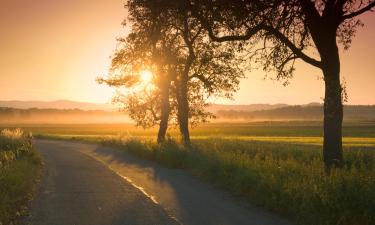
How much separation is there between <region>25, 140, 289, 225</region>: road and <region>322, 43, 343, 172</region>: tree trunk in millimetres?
5103

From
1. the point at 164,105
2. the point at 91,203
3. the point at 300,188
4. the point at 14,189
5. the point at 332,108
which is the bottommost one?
the point at 91,203

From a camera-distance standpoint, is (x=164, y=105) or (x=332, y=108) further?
(x=164, y=105)

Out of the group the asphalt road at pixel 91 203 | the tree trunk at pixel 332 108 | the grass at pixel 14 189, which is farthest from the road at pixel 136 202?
the tree trunk at pixel 332 108

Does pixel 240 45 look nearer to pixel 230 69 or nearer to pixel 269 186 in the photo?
pixel 269 186

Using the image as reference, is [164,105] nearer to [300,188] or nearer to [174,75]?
[174,75]

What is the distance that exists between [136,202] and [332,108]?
28.4 ft

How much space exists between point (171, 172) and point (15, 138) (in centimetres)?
2032

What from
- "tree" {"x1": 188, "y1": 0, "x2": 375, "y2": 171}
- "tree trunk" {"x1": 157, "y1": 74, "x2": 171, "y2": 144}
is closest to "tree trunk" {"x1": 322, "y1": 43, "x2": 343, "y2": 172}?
"tree" {"x1": 188, "y1": 0, "x2": 375, "y2": 171}

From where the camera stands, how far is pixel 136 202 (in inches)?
586

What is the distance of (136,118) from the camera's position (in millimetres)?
43562

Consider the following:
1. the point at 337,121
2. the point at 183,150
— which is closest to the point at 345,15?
the point at 337,121

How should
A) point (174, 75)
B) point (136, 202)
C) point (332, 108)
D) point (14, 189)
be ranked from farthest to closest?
point (174, 75)
point (332, 108)
point (14, 189)
point (136, 202)

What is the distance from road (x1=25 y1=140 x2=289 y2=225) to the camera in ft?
41.1

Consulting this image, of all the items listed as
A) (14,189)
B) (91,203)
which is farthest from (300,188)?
(14,189)
